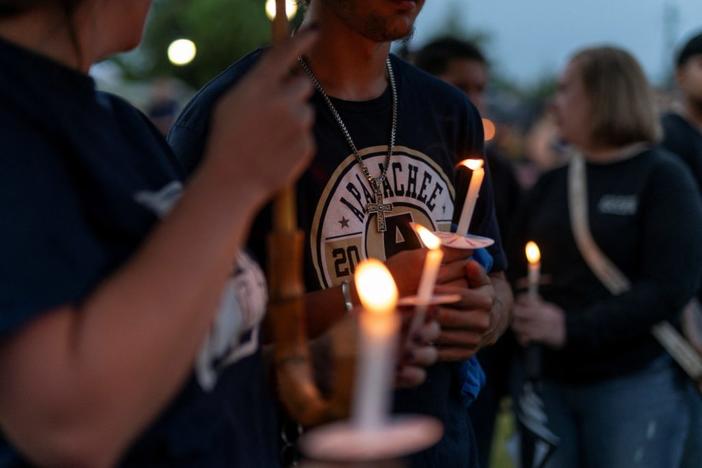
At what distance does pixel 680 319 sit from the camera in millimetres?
3488

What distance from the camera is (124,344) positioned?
3.15 feet

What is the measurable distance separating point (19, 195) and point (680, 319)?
300cm

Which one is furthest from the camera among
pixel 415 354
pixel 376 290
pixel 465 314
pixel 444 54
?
pixel 444 54

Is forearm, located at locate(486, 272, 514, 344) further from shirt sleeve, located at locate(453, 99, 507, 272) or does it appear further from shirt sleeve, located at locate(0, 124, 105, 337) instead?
shirt sleeve, located at locate(0, 124, 105, 337)

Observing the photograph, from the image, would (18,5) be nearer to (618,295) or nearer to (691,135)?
(618,295)

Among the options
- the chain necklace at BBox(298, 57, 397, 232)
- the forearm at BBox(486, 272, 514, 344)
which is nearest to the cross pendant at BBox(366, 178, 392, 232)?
the chain necklace at BBox(298, 57, 397, 232)

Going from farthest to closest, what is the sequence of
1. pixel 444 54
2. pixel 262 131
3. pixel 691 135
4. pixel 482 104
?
pixel 482 104, pixel 444 54, pixel 691 135, pixel 262 131

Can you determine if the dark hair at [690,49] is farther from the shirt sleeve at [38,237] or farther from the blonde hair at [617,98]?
the shirt sleeve at [38,237]

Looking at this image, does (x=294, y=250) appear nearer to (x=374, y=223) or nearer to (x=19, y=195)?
(x=19, y=195)

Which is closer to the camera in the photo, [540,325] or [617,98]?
[540,325]

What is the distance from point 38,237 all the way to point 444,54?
11.7ft

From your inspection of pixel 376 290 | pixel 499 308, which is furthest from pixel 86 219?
pixel 499 308

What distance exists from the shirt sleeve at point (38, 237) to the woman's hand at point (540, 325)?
2524 mm

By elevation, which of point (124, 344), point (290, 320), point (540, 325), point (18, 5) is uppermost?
point (18, 5)
